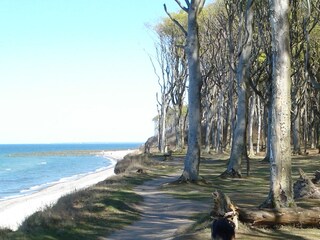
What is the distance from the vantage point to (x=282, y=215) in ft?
33.6

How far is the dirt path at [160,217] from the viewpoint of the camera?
1204 centimetres

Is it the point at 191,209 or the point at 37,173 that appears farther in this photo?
the point at 37,173

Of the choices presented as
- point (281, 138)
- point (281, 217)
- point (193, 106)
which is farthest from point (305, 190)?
point (193, 106)

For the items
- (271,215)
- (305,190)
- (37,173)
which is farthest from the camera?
(37,173)

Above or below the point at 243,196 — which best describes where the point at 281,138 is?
above

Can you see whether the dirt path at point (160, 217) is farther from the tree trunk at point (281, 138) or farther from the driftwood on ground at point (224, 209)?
the tree trunk at point (281, 138)

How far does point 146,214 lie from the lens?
14.6m

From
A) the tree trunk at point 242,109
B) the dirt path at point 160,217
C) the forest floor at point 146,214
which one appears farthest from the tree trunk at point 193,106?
the tree trunk at point 242,109

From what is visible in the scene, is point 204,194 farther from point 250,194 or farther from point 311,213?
point 311,213

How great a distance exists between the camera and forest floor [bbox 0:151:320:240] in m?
10.6

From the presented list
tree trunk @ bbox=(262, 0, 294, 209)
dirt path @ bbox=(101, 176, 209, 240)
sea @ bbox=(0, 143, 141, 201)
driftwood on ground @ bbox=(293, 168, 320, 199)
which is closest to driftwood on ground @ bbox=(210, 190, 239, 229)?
tree trunk @ bbox=(262, 0, 294, 209)

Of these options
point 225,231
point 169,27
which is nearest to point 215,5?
point 169,27

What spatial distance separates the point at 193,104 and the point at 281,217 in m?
10.1

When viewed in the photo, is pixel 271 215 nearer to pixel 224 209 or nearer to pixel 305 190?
pixel 224 209
